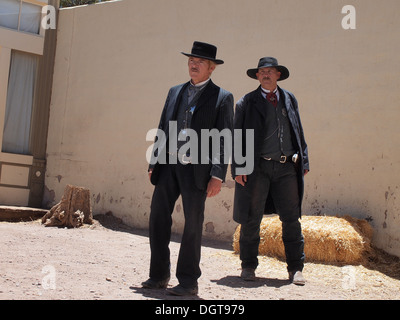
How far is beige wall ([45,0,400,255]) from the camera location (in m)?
6.58

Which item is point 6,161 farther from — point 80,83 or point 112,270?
point 112,270

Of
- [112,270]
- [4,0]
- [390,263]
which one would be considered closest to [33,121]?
[4,0]

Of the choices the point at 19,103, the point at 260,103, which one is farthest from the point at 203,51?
the point at 19,103

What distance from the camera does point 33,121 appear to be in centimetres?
1034

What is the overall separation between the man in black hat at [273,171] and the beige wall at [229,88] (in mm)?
1778

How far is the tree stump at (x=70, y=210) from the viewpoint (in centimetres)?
810

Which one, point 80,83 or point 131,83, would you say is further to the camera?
point 80,83

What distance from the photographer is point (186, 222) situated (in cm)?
418

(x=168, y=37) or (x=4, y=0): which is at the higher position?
(x=4, y=0)

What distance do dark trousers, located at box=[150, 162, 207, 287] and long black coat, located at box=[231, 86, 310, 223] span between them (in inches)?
37.2

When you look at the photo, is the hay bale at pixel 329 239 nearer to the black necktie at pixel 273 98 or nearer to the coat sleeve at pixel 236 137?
the coat sleeve at pixel 236 137

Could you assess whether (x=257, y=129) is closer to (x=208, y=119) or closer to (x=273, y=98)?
(x=273, y=98)
